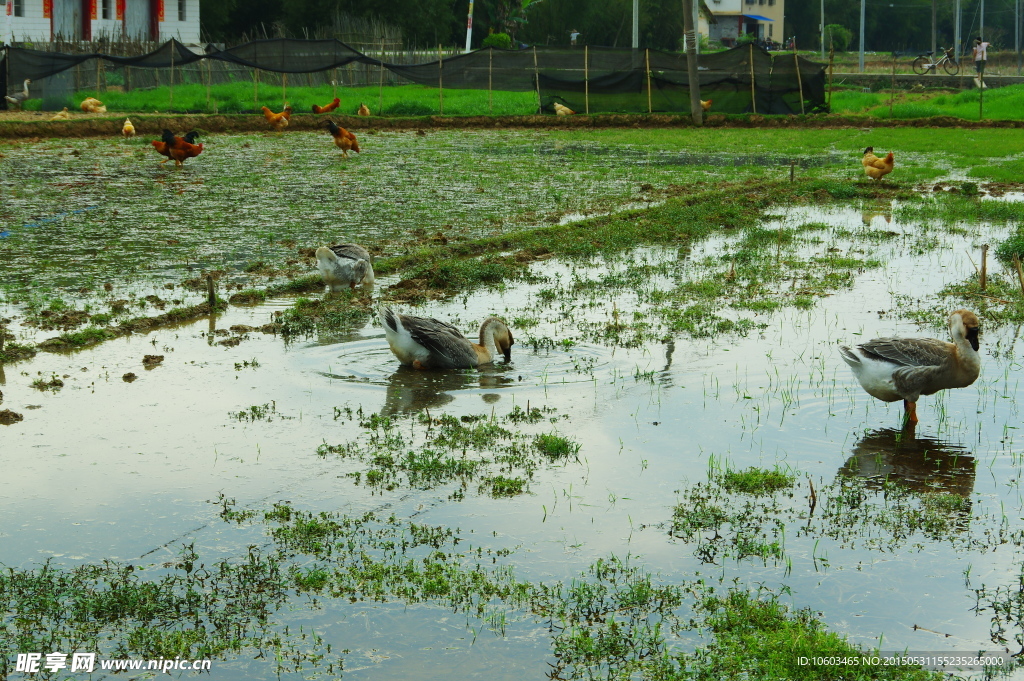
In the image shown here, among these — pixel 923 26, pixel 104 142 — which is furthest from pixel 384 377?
pixel 923 26

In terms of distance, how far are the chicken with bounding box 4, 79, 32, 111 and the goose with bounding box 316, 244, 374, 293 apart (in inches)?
1116

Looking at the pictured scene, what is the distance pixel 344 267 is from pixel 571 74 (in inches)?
1231

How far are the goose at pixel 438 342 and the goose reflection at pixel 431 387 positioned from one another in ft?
0.38

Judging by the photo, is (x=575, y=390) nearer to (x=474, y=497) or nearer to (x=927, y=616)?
(x=474, y=497)

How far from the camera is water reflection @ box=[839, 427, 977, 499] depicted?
7133 mm

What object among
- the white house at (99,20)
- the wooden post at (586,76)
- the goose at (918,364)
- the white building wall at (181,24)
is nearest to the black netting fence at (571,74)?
the wooden post at (586,76)

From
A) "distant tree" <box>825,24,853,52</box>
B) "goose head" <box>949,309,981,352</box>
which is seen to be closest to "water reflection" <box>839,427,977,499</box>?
"goose head" <box>949,309,981,352</box>

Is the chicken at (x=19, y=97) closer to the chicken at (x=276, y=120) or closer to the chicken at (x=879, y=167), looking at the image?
the chicken at (x=276, y=120)

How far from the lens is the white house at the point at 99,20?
49250mm

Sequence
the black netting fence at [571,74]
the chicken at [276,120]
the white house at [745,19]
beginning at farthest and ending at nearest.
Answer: the white house at [745,19], the black netting fence at [571,74], the chicken at [276,120]

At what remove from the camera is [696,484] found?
7078 millimetres

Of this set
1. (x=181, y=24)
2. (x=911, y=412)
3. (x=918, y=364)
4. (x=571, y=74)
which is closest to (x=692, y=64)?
(x=571, y=74)

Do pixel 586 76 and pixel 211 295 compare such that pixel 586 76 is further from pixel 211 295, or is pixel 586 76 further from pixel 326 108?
pixel 211 295

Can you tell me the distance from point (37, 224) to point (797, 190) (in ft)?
43.6
